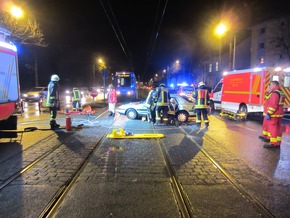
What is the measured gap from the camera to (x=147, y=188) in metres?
4.27


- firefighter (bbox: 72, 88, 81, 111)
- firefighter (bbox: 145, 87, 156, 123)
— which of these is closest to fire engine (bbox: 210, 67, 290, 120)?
firefighter (bbox: 145, 87, 156, 123)

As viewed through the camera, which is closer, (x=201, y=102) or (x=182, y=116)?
(x=201, y=102)

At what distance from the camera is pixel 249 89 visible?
13133 millimetres

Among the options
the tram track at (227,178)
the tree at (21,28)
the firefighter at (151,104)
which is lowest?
the tram track at (227,178)

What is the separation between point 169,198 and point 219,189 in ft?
2.97

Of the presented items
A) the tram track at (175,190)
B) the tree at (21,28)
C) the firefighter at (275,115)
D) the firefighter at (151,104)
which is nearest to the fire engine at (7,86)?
the tram track at (175,190)

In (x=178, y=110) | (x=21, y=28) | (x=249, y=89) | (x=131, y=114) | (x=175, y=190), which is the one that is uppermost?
(x=21, y=28)

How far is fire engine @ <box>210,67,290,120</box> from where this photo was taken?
12414 mm

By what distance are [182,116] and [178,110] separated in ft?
1.07

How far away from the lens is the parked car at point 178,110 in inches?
459

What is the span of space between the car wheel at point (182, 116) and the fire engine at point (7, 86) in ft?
21.2

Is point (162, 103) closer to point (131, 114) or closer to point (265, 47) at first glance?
point (131, 114)

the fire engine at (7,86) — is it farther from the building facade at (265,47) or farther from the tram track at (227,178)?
the building facade at (265,47)

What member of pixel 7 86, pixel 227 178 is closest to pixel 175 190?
pixel 227 178
